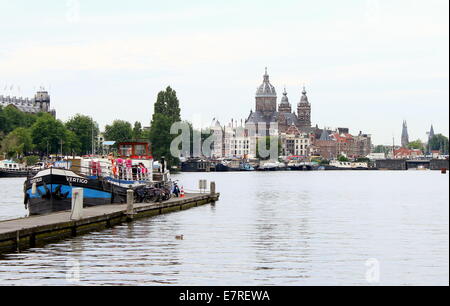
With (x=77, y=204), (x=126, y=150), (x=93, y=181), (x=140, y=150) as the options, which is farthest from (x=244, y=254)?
(x=126, y=150)

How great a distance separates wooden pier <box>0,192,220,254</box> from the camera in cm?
3691

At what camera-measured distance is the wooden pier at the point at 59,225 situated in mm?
36906

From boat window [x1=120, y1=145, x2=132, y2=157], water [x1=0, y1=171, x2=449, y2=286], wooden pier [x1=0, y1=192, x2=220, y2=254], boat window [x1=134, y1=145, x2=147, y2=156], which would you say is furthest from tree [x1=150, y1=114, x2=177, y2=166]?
water [x1=0, y1=171, x2=449, y2=286]

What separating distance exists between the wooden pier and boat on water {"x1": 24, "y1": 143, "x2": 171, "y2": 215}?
8.76 feet

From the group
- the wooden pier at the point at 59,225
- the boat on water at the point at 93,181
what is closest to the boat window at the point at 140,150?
the boat on water at the point at 93,181

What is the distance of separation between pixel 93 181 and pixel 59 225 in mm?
17343

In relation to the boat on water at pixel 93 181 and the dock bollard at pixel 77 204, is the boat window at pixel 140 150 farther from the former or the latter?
the dock bollard at pixel 77 204

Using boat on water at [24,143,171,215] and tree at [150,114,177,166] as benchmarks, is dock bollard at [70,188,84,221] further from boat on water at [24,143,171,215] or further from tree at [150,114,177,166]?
tree at [150,114,177,166]

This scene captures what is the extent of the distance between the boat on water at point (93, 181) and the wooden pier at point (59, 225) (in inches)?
105

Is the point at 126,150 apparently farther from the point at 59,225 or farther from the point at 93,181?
the point at 59,225

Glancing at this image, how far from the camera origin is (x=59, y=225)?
136 feet

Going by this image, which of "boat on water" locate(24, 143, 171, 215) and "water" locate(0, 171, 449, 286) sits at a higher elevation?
"boat on water" locate(24, 143, 171, 215)
